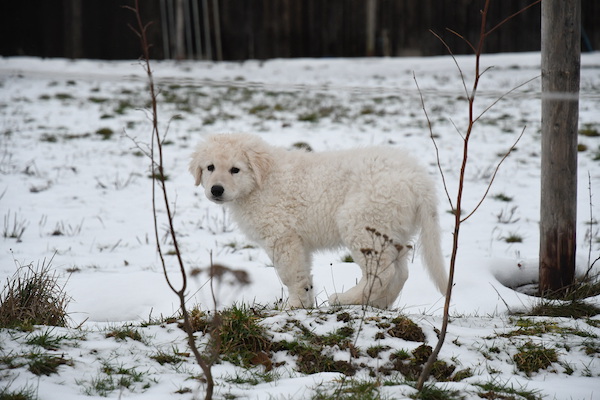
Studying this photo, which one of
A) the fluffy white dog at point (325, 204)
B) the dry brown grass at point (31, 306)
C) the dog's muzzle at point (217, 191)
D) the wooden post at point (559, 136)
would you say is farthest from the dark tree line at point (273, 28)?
the dry brown grass at point (31, 306)

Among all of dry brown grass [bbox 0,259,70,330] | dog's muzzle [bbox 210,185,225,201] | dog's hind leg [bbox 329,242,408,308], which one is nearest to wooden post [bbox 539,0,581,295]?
dog's hind leg [bbox 329,242,408,308]

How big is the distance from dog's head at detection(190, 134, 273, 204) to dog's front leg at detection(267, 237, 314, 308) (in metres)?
0.51

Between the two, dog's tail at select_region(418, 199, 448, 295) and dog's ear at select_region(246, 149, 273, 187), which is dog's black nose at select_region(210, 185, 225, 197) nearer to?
dog's ear at select_region(246, 149, 273, 187)

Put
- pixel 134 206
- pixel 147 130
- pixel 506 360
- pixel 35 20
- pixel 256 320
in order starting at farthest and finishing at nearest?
pixel 35 20
pixel 147 130
pixel 134 206
pixel 256 320
pixel 506 360

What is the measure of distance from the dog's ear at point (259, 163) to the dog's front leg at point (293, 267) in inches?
20.6

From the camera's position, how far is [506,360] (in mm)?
3039

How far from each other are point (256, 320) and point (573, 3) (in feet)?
9.90

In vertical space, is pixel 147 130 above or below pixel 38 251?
above

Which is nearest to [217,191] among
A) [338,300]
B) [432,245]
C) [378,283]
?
[338,300]

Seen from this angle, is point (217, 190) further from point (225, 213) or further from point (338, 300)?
point (225, 213)

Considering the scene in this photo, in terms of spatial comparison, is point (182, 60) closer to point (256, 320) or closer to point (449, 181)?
point (449, 181)

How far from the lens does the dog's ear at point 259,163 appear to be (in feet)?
14.2

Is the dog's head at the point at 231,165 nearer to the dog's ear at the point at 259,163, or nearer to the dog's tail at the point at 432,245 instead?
the dog's ear at the point at 259,163

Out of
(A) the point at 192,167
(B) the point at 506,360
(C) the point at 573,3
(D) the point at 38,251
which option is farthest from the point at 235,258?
(C) the point at 573,3
